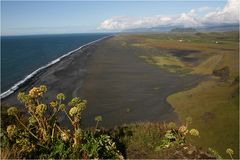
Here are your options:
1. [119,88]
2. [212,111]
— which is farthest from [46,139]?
[119,88]

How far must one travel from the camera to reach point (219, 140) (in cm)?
1686

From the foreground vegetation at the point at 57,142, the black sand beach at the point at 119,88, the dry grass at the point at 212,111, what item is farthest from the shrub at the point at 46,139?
the black sand beach at the point at 119,88

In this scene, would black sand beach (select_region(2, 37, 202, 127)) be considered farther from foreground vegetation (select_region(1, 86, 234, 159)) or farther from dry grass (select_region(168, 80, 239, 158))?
foreground vegetation (select_region(1, 86, 234, 159))

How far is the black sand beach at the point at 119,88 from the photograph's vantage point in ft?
76.1

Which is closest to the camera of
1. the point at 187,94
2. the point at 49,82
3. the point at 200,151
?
the point at 200,151

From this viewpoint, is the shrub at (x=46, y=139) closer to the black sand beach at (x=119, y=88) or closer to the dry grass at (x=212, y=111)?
the dry grass at (x=212, y=111)

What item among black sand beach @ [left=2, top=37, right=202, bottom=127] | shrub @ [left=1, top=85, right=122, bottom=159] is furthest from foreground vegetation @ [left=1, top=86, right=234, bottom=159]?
black sand beach @ [left=2, top=37, right=202, bottom=127]

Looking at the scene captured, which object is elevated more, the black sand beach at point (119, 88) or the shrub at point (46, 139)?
the shrub at point (46, 139)

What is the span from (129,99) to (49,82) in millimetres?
14257

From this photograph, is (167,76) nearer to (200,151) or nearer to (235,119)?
(235,119)

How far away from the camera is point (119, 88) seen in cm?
3306

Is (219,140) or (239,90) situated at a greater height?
(239,90)

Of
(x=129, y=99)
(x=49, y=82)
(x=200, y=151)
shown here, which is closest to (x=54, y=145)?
(x=200, y=151)

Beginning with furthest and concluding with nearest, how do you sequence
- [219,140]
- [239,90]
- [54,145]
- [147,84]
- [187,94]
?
[147,84] → [187,94] → [239,90] → [219,140] → [54,145]
